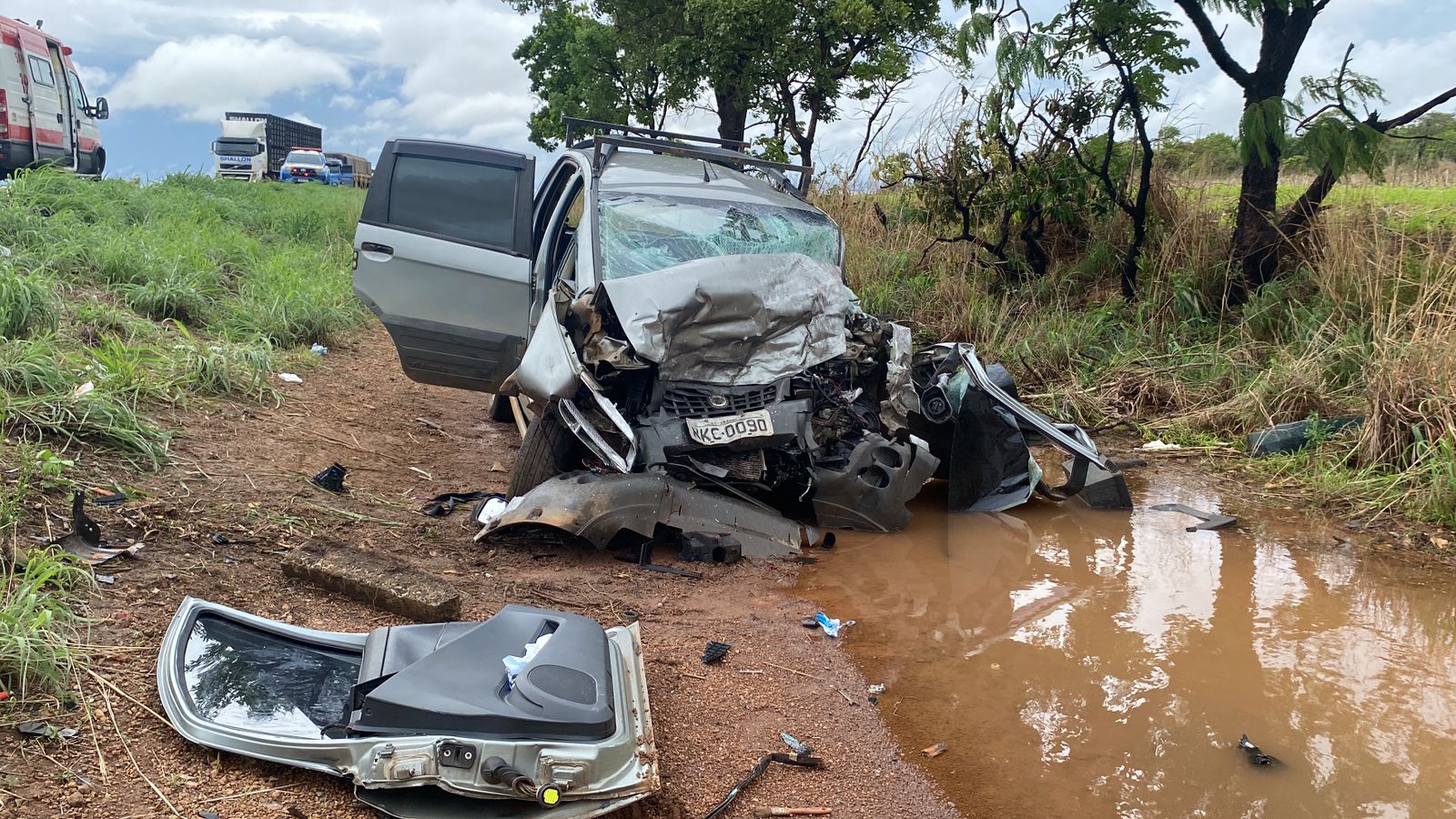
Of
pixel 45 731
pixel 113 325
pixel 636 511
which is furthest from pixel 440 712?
pixel 113 325

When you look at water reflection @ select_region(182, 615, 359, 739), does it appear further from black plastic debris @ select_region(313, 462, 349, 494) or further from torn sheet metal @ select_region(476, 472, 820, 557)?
black plastic debris @ select_region(313, 462, 349, 494)

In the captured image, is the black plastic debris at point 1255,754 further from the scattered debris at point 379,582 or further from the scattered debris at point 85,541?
the scattered debris at point 85,541

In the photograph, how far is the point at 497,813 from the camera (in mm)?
2201

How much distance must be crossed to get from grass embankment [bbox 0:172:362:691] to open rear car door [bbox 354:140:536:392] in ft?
3.80

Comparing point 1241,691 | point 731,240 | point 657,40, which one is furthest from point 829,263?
point 657,40

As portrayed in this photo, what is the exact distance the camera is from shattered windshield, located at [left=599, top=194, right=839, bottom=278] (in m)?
4.84

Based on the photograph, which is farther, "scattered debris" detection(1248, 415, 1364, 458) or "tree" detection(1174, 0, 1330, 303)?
"tree" detection(1174, 0, 1330, 303)

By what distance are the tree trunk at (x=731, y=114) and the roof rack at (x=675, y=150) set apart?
9.55 m

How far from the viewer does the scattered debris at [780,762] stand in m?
2.52

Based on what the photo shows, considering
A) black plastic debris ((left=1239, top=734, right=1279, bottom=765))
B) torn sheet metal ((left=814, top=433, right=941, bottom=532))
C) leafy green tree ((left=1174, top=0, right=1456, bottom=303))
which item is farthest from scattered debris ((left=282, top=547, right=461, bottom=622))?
leafy green tree ((left=1174, top=0, right=1456, bottom=303))

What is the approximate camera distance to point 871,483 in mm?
4855

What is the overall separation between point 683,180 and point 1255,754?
4.10m

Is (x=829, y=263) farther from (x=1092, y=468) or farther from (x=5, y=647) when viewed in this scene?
(x=5, y=647)

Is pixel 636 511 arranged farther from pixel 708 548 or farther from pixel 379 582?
pixel 379 582
